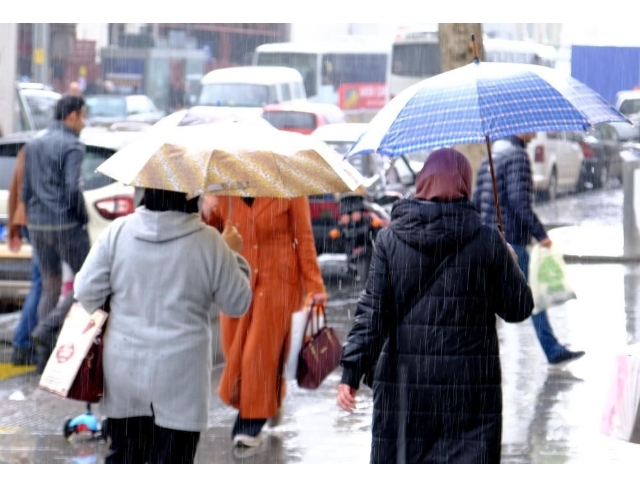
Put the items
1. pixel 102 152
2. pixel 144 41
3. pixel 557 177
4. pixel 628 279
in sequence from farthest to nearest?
1. pixel 144 41
2. pixel 557 177
3. pixel 628 279
4. pixel 102 152

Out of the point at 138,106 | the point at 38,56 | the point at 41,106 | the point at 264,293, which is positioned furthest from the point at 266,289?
the point at 38,56

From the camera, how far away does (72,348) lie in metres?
5.12

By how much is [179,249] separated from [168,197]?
220 millimetres

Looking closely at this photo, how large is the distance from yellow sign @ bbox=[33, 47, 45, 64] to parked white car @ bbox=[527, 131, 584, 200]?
16908 millimetres

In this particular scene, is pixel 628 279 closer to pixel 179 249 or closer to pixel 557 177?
pixel 179 249

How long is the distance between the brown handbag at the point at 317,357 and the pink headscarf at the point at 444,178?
6.67 feet

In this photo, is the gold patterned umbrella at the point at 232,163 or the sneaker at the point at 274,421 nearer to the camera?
the gold patterned umbrella at the point at 232,163

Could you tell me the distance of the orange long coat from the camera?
21.9ft

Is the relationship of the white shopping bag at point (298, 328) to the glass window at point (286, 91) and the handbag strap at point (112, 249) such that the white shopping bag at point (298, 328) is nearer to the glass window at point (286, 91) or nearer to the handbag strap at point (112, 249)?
the handbag strap at point (112, 249)

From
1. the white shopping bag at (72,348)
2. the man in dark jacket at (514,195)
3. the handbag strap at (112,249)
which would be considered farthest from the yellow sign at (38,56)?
the handbag strap at (112,249)

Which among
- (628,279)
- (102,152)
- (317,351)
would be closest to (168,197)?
(317,351)

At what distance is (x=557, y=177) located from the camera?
24.5m

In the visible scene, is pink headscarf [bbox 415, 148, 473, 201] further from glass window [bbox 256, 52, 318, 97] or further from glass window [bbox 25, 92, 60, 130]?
glass window [bbox 256, 52, 318, 97]

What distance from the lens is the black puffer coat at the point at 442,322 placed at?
457 cm
